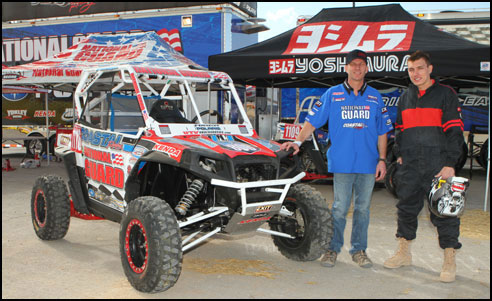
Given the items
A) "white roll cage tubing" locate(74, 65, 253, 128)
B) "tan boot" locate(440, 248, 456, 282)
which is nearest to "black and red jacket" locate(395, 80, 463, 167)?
"tan boot" locate(440, 248, 456, 282)

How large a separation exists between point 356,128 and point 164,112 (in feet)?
5.96

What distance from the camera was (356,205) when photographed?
462cm

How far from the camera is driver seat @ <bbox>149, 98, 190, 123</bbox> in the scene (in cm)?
469

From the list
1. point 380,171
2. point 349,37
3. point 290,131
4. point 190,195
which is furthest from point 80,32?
point 380,171

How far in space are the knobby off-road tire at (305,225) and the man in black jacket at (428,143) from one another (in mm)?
723

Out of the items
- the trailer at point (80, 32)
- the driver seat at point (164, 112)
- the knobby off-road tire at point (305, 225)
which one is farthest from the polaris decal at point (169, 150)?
the trailer at point (80, 32)

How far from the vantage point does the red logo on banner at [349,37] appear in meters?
7.82

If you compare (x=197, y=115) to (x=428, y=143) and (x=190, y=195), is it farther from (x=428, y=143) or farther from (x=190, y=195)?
(x=428, y=143)

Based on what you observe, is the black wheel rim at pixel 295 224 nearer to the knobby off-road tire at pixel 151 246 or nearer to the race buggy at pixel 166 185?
the race buggy at pixel 166 185

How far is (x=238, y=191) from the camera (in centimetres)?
385

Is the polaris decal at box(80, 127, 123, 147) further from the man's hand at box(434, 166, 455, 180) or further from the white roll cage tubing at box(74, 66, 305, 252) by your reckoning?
the man's hand at box(434, 166, 455, 180)

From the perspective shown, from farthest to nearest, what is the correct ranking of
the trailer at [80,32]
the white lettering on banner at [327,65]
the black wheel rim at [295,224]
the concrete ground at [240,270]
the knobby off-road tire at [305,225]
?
the trailer at [80,32], the white lettering on banner at [327,65], the black wheel rim at [295,224], the knobby off-road tire at [305,225], the concrete ground at [240,270]

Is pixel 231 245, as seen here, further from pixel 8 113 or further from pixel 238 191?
pixel 8 113

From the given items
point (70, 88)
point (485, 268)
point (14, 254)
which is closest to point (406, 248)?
point (485, 268)
